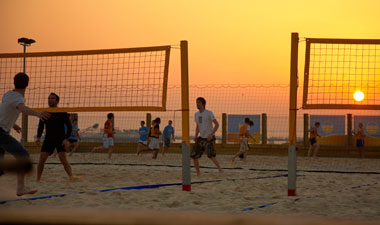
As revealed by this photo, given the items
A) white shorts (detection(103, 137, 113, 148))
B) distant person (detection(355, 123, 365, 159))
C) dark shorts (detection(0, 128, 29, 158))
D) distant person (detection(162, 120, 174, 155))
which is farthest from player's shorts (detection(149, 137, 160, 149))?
dark shorts (detection(0, 128, 29, 158))

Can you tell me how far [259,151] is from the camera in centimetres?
2086

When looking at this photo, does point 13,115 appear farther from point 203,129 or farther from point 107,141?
point 107,141

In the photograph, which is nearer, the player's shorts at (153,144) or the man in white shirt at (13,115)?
the man in white shirt at (13,115)

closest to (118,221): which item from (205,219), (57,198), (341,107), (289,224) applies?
(205,219)

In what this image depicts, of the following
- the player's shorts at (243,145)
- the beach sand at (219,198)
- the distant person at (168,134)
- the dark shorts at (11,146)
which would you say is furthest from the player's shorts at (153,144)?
the dark shorts at (11,146)

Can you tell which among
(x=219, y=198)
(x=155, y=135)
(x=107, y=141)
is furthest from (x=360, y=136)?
(x=219, y=198)

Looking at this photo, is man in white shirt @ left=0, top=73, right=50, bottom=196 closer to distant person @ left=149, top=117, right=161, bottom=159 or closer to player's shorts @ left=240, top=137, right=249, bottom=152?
player's shorts @ left=240, top=137, right=249, bottom=152

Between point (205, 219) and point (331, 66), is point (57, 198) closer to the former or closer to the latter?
point (331, 66)

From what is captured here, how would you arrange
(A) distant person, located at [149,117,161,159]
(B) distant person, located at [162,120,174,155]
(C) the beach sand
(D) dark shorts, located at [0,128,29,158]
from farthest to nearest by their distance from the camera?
(B) distant person, located at [162,120,174,155]
(A) distant person, located at [149,117,161,159]
(D) dark shorts, located at [0,128,29,158]
(C) the beach sand

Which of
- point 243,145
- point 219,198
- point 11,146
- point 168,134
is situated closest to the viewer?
point 11,146

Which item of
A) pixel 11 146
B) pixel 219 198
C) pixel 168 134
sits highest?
pixel 11 146

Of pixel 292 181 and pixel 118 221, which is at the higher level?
pixel 118 221

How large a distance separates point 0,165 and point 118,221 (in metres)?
1.22

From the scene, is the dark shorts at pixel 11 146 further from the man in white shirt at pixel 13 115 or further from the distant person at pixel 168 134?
the distant person at pixel 168 134
